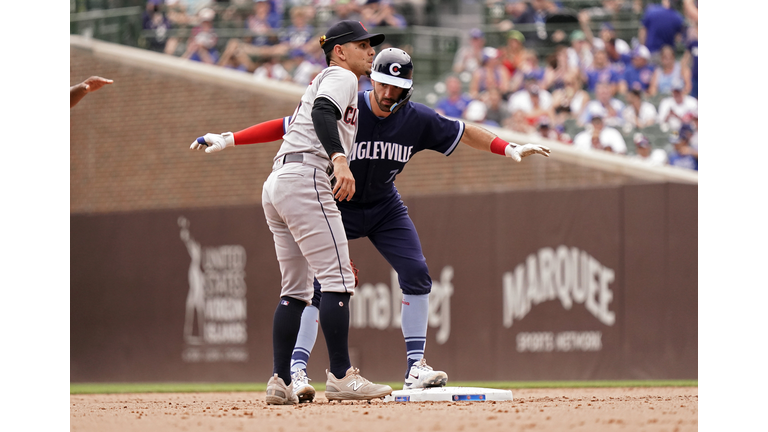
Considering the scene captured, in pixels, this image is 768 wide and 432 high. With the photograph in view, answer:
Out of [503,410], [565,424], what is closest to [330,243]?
[503,410]

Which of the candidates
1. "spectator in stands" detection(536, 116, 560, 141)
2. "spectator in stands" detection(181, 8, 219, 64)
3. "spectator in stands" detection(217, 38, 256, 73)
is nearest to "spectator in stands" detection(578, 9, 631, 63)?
"spectator in stands" detection(536, 116, 560, 141)

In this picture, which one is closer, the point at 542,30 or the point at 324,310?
the point at 324,310

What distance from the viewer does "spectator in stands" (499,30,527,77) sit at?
42.5 ft

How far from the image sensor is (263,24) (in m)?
14.9

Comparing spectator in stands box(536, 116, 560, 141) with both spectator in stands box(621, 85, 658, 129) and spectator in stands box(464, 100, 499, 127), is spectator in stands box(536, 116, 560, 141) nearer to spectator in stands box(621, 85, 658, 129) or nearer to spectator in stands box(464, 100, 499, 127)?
spectator in stands box(464, 100, 499, 127)

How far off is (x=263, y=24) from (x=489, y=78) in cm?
422

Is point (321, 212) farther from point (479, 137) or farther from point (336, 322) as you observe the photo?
point (479, 137)

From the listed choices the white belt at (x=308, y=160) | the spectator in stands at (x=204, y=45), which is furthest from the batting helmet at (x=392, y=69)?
the spectator in stands at (x=204, y=45)

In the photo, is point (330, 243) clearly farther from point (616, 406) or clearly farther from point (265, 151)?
point (265, 151)

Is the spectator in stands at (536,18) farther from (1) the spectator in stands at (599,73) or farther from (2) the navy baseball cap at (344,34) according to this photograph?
(2) the navy baseball cap at (344,34)

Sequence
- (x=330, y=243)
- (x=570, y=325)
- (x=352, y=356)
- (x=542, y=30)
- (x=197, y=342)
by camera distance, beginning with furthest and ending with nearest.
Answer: (x=542, y=30) → (x=197, y=342) → (x=352, y=356) → (x=570, y=325) → (x=330, y=243)

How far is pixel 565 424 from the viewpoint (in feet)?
12.2

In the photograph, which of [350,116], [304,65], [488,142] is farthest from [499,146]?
[304,65]

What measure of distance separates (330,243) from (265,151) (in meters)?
9.47
